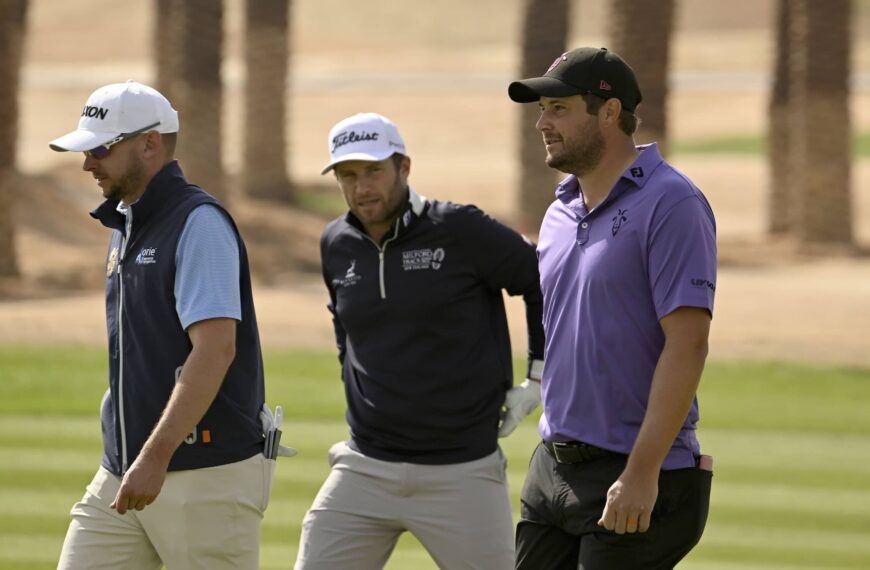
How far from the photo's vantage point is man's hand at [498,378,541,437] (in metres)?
5.99

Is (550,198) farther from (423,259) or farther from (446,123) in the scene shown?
(446,123)

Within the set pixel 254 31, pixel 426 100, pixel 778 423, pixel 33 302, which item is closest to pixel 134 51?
pixel 426 100

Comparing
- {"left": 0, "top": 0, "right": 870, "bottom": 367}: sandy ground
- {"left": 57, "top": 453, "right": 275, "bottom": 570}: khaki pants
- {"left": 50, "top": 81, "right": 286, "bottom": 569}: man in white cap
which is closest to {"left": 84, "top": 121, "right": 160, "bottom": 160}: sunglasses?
{"left": 50, "top": 81, "right": 286, "bottom": 569}: man in white cap

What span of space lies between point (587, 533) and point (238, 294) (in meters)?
1.24

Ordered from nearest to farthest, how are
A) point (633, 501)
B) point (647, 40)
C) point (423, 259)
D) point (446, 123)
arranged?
point (633, 501) < point (423, 259) < point (647, 40) < point (446, 123)

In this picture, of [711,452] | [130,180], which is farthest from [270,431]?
[711,452]

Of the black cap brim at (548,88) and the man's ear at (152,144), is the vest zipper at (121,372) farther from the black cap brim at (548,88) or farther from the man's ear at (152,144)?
the black cap brim at (548,88)

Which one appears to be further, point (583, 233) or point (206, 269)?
point (206, 269)

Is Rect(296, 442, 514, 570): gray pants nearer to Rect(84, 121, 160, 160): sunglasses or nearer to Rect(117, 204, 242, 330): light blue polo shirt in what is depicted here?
Rect(117, 204, 242, 330): light blue polo shirt

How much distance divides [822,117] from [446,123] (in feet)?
115

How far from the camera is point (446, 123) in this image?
59.2 metres

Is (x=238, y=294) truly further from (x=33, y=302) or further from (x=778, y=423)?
(x=33, y=302)

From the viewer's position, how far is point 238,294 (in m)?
4.96

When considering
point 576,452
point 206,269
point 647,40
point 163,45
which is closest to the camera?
point 576,452
